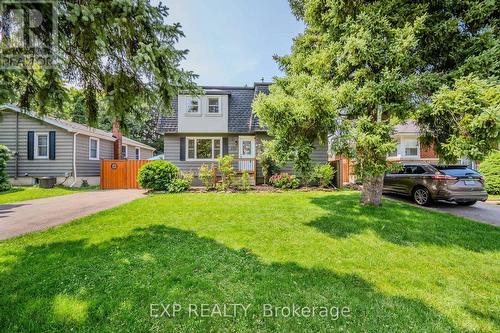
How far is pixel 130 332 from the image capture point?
232cm

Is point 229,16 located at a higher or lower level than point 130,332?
higher

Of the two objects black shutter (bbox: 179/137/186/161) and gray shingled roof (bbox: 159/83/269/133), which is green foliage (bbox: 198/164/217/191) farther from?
gray shingled roof (bbox: 159/83/269/133)

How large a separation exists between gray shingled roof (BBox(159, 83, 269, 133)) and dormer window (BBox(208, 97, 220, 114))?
1.73ft

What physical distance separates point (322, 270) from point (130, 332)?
2.64 m

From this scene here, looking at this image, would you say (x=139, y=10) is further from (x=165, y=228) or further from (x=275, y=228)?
(x=275, y=228)

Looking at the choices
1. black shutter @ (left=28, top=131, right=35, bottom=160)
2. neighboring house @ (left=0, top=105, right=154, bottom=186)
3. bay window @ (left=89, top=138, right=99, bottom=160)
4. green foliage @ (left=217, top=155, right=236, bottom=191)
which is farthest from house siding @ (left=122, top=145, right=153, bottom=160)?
green foliage @ (left=217, top=155, right=236, bottom=191)

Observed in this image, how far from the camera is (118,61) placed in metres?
4.20

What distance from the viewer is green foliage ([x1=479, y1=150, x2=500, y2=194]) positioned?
1162 centimetres

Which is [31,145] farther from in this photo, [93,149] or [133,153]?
[133,153]

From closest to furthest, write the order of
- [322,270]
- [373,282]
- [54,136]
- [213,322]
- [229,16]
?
[213,322], [373,282], [322,270], [229,16], [54,136]

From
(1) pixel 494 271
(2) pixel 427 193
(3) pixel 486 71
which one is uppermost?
(3) pixel 486 71

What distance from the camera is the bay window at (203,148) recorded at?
573 inches

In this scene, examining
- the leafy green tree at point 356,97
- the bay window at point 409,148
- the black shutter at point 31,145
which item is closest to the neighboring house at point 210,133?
the leafy green tree at point 356,97

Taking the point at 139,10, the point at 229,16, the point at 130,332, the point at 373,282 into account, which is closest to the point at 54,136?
the point at 229,16
